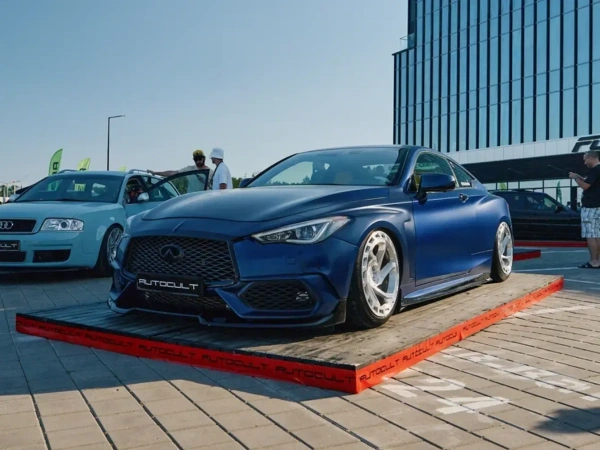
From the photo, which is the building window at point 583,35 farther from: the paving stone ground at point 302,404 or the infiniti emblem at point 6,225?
the paving stone ground at point 302,404

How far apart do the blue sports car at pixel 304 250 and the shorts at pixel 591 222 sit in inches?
207

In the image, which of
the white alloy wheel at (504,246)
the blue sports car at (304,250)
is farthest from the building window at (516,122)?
the blue sports car at (304,250)

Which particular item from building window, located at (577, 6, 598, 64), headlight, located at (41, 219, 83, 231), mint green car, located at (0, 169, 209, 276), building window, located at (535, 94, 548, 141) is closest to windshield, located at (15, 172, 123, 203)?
mint green car, located at (0, 169, 209, 276)

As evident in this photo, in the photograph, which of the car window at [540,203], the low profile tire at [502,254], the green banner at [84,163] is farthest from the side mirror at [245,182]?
the green banner at [84,163]

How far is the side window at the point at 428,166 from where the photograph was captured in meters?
5.29

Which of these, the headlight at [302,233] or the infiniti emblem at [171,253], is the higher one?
the headlight at [302,233]

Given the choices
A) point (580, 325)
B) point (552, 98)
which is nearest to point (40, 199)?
point (580, 325)

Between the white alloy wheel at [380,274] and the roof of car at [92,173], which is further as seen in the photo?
the roof of car at [92,173]

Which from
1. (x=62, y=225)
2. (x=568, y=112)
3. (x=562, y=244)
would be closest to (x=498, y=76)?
(x=568, y=112)

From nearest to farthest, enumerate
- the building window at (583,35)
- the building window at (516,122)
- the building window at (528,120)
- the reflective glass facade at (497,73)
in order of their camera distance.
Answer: the building window at (583,35)
the reflective glass facade at (497,73)
the building window at (528,120)
the building window at (516,122)

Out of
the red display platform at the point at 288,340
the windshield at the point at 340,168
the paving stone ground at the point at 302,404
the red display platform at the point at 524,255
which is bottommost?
the red display platform at the point at 524,255

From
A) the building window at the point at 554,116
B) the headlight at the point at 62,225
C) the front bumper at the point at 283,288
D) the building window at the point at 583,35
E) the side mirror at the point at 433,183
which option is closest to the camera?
the front bumper at the point at 283,288

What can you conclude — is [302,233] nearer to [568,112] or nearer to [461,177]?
[461,177]

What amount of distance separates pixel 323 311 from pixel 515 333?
1769 mm
